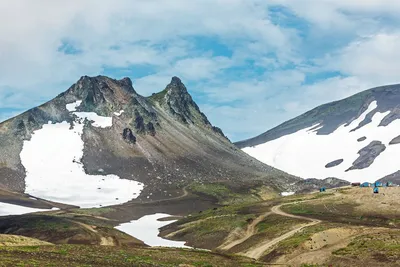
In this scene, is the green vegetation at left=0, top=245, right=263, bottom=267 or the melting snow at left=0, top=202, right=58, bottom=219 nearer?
the green vegetation at left=0, top=245, right=263, bottom=267

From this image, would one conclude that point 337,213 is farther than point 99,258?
Yes

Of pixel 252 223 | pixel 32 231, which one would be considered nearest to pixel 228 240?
pixel 252 223

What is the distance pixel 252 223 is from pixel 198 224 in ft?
50.9

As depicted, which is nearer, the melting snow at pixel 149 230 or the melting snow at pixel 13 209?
the melting snow at pixel 149 230

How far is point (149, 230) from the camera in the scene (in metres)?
133

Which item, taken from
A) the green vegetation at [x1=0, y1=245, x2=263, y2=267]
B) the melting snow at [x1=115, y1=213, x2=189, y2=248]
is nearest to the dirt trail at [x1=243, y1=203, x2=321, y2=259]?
the green vegetation at [x1=0, y1=245, x2=263, y2=267]

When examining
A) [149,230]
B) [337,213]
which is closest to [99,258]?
[337,213]

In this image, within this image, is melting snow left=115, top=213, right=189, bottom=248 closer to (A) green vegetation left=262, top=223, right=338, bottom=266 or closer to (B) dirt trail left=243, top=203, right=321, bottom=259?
(B) dirt trail left=243, top=203, right=321, bottom=259

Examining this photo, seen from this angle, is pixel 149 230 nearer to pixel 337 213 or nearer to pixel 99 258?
pixel 337 213

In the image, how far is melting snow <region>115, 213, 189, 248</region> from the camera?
10869 cm

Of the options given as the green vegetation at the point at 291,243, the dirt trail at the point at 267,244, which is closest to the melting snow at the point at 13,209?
the dirt trail at the point at 267,244

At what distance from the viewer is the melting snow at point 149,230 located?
108694 millimetres

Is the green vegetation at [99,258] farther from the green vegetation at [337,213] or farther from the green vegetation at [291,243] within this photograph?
the green vegetation at [337,213]

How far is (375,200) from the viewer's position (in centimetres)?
11881
